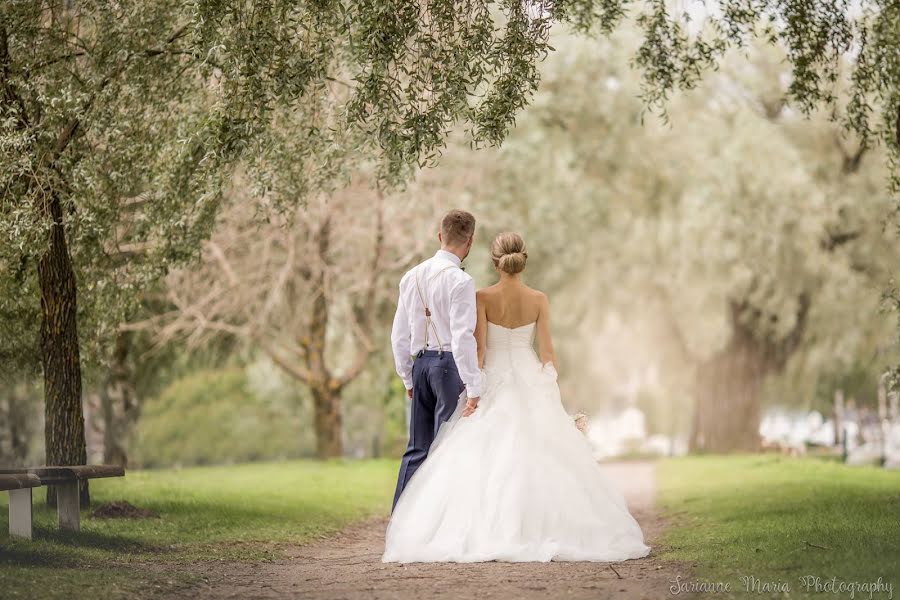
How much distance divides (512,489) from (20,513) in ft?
13.6

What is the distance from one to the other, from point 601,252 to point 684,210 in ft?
9.91

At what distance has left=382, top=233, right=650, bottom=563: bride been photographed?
318 inches

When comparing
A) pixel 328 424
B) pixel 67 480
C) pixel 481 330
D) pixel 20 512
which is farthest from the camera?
pixel 328 424

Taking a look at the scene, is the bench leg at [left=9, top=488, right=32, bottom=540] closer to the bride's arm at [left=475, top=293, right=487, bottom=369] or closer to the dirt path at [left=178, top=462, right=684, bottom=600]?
the dirt path at [left=178, top=462, right=684, bottom=600]

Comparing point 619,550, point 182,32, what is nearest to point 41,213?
point 182,32

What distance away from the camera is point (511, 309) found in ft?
29.7

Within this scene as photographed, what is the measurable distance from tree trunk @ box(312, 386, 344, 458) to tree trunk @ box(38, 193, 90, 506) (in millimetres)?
15094

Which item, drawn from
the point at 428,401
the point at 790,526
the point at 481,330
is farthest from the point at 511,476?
the point at 790,526

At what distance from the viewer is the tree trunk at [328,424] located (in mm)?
26886

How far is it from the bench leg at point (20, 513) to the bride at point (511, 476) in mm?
3128

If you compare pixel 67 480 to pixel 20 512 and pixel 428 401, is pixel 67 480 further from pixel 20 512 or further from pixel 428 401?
pixel 428 401

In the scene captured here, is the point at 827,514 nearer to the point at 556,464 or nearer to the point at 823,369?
the point at 556,464

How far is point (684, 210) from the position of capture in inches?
1047

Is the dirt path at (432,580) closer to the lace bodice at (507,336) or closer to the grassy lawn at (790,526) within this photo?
the grassy lawn at (790,526)
